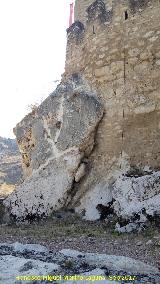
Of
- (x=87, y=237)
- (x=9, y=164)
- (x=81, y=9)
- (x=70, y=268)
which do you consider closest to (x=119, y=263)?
(x=70, y=268)

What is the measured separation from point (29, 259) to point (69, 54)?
20.3ft

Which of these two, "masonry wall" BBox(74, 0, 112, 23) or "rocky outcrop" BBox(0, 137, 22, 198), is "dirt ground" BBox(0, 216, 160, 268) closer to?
"masonry wall" BBox(74, 0, 112, 23)

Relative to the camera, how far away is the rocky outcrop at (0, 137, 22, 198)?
2441 centimetres

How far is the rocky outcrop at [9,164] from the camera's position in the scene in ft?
80.1

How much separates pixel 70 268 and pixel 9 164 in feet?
82.7

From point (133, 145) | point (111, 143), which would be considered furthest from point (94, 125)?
point (133, 145)

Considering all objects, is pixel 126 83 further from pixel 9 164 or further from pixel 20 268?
pixel 9 164

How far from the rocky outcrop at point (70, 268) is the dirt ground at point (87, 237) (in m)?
0.43

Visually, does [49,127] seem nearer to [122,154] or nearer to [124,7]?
[122,154]

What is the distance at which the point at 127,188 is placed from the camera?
6309 mm

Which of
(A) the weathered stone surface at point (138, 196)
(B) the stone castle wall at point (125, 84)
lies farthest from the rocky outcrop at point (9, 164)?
(A) the weathered stone surface at point (138, 196)

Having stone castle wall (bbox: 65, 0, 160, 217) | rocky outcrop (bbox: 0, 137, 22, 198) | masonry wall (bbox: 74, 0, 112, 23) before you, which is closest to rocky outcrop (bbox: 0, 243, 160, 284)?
stone castle wall (bbox: 65, 0, 160, 217)

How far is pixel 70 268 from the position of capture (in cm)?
350

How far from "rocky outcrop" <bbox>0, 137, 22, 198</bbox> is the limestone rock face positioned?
39.4ft
